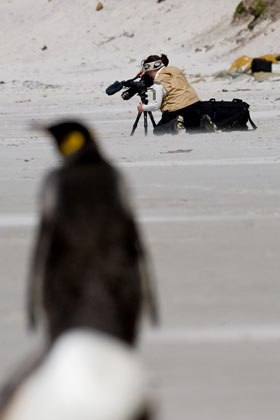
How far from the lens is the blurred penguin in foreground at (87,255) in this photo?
1.73 meters

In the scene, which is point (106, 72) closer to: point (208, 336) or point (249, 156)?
point (249, 156)

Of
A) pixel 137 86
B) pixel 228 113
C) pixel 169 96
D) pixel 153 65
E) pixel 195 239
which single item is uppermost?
pixel 195 239

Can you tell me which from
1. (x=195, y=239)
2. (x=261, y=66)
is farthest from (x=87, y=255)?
(x=261, y=66)

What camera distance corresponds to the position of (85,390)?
1.55 m

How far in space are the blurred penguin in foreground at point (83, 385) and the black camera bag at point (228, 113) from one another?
10.3 metres

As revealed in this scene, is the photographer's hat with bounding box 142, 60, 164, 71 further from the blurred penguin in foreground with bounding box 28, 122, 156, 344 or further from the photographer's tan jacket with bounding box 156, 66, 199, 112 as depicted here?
the blurred penguin in foreground with bounding box 28, 122, 156, 344

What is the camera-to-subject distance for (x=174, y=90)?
37.9ft

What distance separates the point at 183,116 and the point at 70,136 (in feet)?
32.5

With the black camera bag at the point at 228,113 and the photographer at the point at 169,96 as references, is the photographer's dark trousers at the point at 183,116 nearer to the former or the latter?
the photographer at the point at 169,96

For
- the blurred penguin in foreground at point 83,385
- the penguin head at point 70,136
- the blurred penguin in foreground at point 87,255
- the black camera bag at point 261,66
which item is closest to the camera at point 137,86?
the penguin head at point 70,136

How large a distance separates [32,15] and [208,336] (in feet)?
144

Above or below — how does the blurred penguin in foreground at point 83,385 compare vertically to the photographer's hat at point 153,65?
above

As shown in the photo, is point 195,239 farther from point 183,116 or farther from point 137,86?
point 183,116

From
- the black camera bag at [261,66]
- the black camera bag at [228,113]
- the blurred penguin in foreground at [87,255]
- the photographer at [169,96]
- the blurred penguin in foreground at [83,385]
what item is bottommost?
the black camera bag at [261,66]
